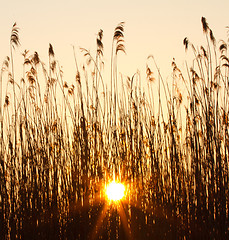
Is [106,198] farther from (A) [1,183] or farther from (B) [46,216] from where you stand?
(A) [1,183]

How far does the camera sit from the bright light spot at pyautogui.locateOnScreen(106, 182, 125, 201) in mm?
3678

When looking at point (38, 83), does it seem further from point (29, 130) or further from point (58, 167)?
point (58, 167)

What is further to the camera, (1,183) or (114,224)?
(1,183)

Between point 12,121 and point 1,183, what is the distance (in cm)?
48

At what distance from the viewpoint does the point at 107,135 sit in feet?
12.4

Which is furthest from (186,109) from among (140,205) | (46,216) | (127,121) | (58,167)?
(46,216)

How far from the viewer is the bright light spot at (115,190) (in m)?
3.68

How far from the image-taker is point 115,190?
148 inches

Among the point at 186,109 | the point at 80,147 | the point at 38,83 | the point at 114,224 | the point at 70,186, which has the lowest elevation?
the point at 114,224

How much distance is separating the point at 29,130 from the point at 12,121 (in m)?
0.22

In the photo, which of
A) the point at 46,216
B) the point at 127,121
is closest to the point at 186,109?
the point at 127,121

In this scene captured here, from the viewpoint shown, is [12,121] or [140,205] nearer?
[140,205]

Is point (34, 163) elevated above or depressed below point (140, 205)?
above

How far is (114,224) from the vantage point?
371cm
